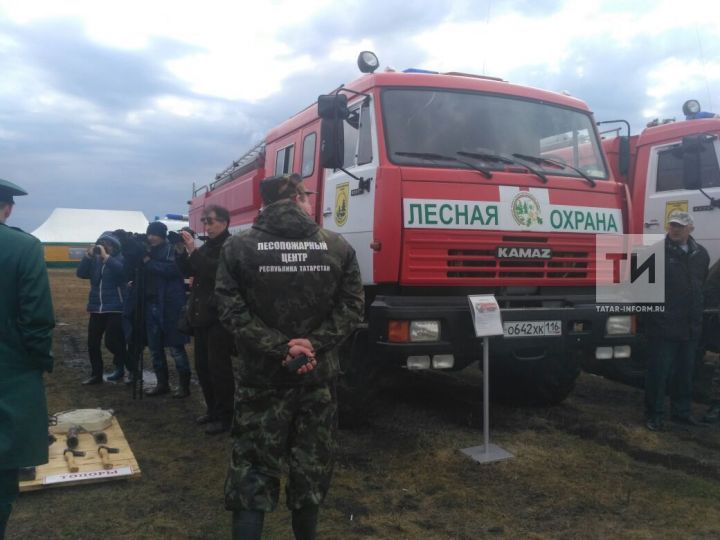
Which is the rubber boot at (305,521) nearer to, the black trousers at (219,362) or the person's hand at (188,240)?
the black trousers at (219,362)

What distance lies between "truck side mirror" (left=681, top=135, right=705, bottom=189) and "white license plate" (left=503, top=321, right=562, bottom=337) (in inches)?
96.3

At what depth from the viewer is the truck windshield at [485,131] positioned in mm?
4641

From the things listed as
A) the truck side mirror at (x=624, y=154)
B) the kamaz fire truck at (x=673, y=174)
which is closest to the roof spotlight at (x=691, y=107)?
Answer: the kamaz fire truck at (x=673, y=174)

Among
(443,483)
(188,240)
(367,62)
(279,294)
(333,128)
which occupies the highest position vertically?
(367,62)

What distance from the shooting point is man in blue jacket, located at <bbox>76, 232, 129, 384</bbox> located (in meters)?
6.70

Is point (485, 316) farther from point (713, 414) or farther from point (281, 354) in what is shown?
point (713, 414)

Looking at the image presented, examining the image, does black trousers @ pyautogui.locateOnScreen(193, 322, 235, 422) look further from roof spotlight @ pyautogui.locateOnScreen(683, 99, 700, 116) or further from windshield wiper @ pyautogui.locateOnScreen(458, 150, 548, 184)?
roof spotlight @ pyautogui.locateOnScreen(683, 99, 700, 116)

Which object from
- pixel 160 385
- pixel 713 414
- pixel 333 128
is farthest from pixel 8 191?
pixel 713 414

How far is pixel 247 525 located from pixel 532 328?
266 cm

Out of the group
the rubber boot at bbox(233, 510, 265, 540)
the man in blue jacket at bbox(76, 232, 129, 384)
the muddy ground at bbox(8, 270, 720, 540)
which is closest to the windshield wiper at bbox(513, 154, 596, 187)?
the muddy ground at bbox(8, 270, 720, 540)

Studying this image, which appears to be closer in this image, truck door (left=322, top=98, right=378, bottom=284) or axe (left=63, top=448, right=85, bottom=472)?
axe (left=63, top=448, right=85, bottom=472)

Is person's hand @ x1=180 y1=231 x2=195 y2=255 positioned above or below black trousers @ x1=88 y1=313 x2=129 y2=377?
above

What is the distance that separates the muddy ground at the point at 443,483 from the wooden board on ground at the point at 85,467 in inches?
2.5

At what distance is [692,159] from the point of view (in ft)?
19.5
